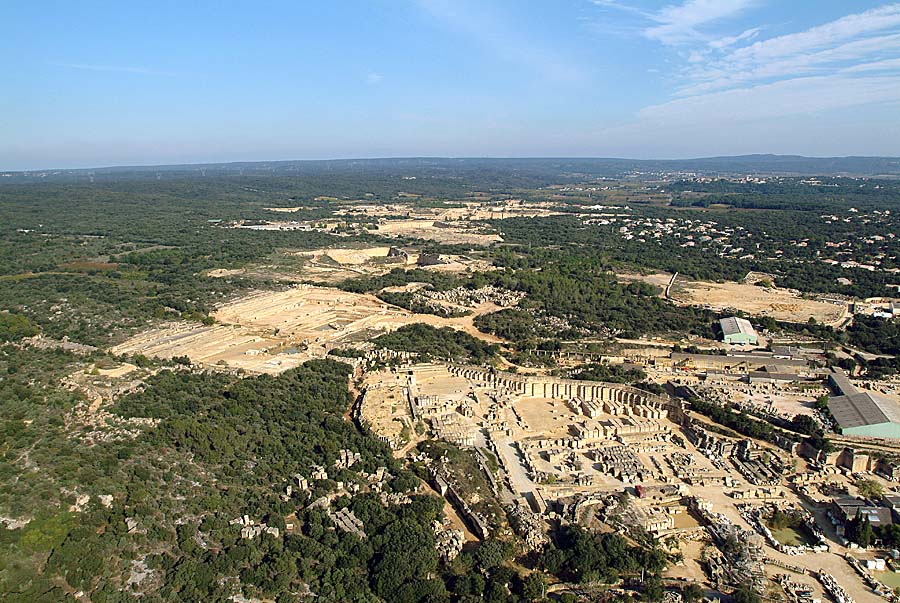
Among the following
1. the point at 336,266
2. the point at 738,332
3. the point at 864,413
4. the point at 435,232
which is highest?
the point at 864,413

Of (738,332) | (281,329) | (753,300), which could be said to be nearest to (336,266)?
(281,329)

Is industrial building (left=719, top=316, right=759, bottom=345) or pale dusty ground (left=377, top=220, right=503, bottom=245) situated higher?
industrial building (left=719, top=316, right=759, bottom=345)

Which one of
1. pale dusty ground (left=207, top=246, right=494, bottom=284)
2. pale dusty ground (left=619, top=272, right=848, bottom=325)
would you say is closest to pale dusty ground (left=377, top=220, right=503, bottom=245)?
pale dusty ground (left=207, top=246, right=494, bottom=284)

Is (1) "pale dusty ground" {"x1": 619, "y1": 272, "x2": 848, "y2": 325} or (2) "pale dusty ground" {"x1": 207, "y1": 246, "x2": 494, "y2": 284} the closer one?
(1) "pale dusty ground" {"x1": 619, "y1": 272, "x2": 848, "y2": 325}

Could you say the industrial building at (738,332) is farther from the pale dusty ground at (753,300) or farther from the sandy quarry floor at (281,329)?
the sandy quarry floor at (281,329)

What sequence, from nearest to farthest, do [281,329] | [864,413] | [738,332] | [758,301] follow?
1. [864,413]
2. [738,332]
3. [281,329]
4. [758,301]

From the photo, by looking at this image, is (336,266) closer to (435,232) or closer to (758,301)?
(435,232)

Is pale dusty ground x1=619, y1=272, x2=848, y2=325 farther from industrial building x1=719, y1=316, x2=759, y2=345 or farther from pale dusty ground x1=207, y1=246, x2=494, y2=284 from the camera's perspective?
pale dusty ground x1=207, y1=246, x2=494, y2=284

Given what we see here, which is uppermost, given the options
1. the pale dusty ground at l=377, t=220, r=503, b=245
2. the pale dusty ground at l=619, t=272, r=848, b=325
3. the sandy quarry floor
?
the sandy quarry floor
